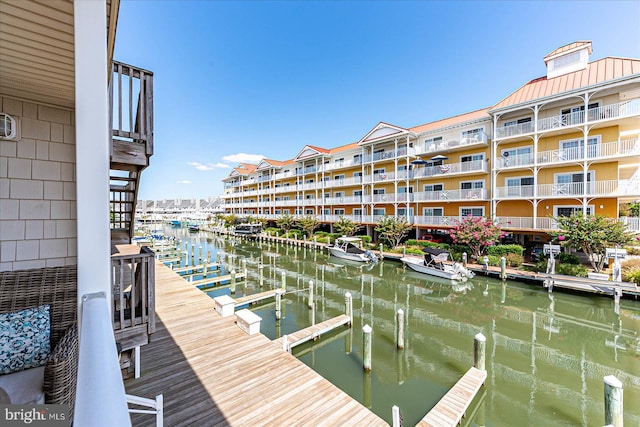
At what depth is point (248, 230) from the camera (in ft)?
116

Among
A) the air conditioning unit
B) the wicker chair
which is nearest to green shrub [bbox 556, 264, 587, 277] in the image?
the wicker chair

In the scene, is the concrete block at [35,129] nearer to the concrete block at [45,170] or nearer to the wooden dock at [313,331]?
the concrete block at [45,170]

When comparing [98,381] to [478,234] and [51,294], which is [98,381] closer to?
[51,294]

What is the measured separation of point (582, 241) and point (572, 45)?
43.8 feet

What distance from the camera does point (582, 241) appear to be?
13258mm

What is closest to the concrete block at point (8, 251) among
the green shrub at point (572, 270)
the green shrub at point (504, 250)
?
the green shrub at point (572, 270)

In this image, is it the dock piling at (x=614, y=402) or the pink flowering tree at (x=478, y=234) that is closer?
the dock piling at (x=614, y=402)

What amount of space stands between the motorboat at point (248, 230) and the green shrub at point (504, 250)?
26196 mm

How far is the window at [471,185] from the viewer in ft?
64.9

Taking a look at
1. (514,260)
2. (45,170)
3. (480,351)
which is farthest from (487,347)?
(45,170)

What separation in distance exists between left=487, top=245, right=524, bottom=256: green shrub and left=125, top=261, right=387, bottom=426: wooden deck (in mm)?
15658

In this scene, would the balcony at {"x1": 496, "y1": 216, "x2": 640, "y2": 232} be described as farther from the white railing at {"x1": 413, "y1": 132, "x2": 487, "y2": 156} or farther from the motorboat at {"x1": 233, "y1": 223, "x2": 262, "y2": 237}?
the motorboat at {"x1": 233, "y1": 223, "x2": 262, "y2": 237}

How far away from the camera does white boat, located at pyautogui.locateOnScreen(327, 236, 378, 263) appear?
19.2m

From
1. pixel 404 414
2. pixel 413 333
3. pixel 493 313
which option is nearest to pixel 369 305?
pixel 413 333
